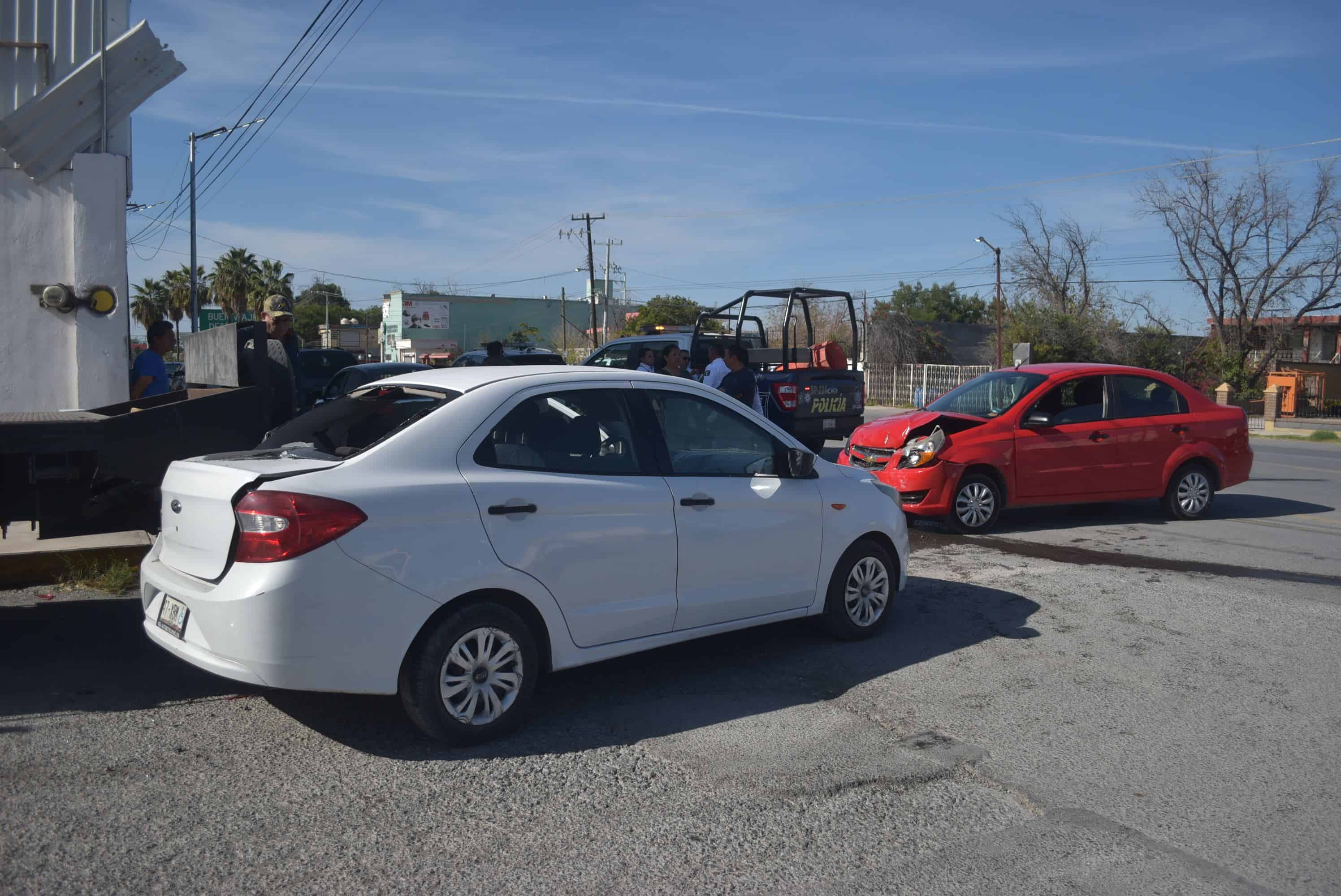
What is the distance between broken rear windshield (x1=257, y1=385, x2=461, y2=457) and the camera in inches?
194

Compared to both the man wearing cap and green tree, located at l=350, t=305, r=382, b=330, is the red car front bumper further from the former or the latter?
green tree, located at l=350, t=305, r=382, b=330

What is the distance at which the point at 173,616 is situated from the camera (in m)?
4.72

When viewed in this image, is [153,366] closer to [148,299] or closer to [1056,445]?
[1056,445]

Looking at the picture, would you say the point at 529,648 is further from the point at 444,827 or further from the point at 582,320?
the point at 582,320

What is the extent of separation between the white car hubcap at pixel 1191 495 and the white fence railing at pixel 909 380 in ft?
103

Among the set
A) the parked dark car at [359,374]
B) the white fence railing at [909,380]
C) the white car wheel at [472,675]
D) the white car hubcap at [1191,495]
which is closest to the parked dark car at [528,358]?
the parked dark car at [359,374]

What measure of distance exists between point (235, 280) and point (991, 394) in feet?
177

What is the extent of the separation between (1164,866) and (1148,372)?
840 cm

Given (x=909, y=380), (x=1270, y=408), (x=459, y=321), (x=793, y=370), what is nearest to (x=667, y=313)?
(x=459, y=321)

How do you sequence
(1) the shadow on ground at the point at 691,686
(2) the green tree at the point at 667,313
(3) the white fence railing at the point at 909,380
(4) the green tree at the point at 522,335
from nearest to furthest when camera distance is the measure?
(1) the shadow on ground at the point at 691,686 < (3) the white fence railing at the point at 909,380 < (4) the green tree at the point at 522,335 < (2) the green tree at the point at 667,313

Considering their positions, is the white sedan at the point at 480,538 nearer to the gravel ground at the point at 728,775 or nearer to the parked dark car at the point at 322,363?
the gravel ground at the point at 728,775

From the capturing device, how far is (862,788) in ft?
14.4

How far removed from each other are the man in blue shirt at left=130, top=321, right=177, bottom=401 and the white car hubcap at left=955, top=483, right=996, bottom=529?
23.6 ft

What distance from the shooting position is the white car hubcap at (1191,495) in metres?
11.3
